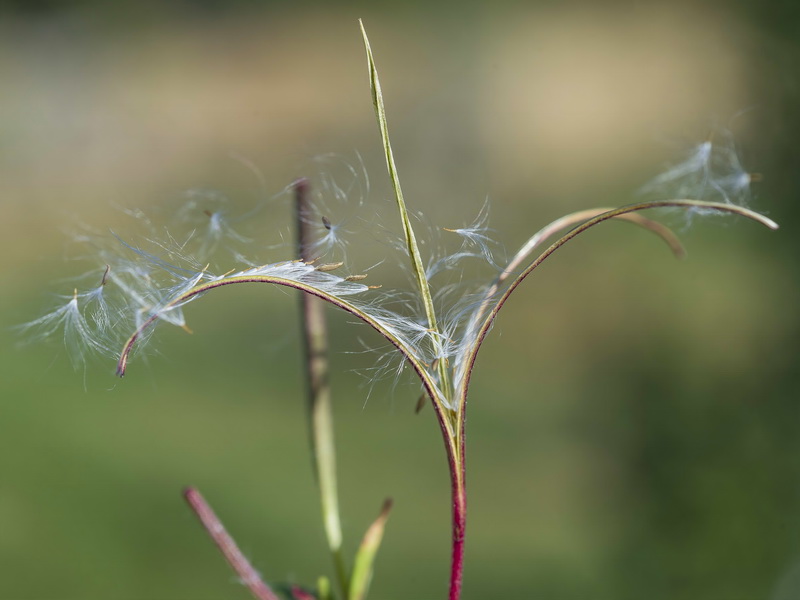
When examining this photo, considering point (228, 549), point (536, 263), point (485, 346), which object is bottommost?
point (485, 346)

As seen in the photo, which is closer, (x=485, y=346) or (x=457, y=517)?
(x=457, y=517)

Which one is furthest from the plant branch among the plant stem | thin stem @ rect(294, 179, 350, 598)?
thin stem @ rect(294, 179, 350, 598)

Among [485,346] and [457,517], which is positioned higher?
[457,517]

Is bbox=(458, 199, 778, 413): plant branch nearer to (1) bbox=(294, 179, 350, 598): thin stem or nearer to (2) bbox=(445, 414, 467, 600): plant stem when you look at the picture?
(2) bbox=(445, 414, 467, 600): plant stem

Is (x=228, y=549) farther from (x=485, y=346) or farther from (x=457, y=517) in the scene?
(x=485, y=346)

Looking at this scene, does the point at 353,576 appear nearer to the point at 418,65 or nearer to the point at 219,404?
the point at 219,404

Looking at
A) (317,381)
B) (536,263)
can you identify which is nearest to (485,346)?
(317,381)

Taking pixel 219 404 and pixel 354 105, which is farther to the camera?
pixel 354 105

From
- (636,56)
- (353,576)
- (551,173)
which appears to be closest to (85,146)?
(551,173)
